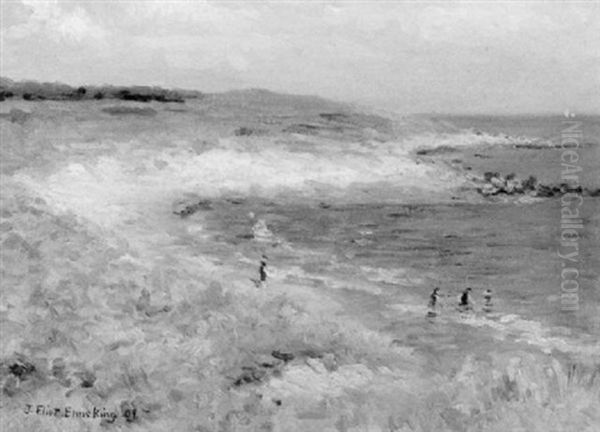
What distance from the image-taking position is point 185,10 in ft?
15.0

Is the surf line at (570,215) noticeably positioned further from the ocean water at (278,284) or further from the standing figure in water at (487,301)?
the standing figure in water at (487,301)

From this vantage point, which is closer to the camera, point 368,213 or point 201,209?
point 368,213

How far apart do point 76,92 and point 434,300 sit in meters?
2.65

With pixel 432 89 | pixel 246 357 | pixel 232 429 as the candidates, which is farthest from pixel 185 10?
pixel 232 429

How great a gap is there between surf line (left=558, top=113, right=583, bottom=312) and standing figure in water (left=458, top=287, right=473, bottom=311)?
18.3 inches

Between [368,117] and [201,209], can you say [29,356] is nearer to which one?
[201,209]

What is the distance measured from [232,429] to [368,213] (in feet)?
4.68

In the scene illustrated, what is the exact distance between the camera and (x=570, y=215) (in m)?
3.93

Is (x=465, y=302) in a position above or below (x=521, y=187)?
below

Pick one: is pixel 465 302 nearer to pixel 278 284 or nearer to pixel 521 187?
pixel 521 187
